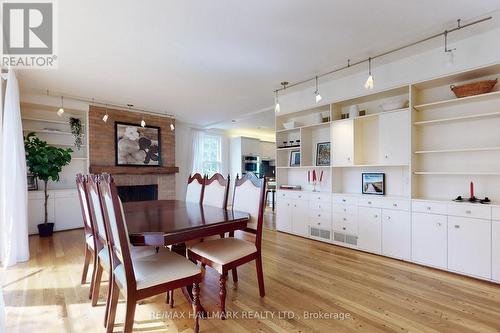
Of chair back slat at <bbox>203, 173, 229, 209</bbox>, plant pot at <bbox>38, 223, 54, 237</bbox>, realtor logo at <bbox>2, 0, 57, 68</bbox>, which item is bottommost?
plant pot at <bbox>38, 223, 54, 237</bbox>

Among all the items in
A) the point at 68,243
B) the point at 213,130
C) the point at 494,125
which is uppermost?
the point at 213,130

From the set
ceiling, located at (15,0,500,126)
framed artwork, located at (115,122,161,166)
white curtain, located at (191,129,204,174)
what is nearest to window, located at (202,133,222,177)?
white curtain, located at (191,129,204,174)

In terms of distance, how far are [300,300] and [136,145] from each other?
16.4 ft

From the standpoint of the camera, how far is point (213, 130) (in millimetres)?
8148

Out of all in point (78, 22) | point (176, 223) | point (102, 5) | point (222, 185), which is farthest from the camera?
point (222, 185)

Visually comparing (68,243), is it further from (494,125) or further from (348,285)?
(494,125)

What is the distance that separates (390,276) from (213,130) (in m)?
6.50

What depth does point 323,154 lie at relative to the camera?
432cm

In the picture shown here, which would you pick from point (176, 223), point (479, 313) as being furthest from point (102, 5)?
point (479, 313)

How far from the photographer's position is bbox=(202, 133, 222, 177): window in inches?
314

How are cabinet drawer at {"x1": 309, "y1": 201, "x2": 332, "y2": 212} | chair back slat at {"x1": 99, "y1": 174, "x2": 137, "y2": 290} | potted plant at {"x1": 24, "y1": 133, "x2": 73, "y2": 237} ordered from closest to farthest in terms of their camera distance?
chair back slat at {"x1": 99, "y1": 174, "x2": 137, "y2": 290} → cabinet drawer at {"x1": 309, "y1": 201, "x2": 332, "y2": 212} → potted plant at {"x1": 24, "y1": 133, "x2": 73, "y2": 237}

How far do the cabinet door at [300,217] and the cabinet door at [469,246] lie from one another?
1.91 m

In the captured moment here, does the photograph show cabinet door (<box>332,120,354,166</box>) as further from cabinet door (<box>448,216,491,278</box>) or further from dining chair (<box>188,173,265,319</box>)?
dining chair (<box>188,173,265,319</box>)

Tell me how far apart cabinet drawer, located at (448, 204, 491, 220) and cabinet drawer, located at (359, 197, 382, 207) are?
761 millimetres
